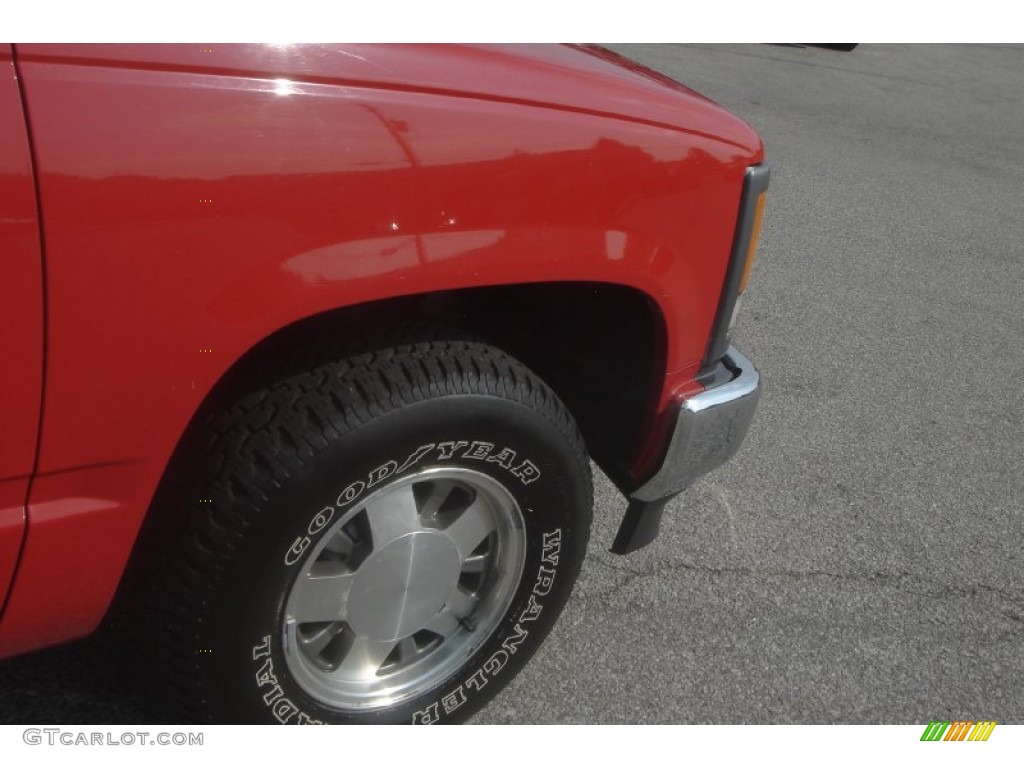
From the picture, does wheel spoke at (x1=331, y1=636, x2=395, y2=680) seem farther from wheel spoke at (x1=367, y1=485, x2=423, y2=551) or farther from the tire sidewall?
wheel spoke at (x1=367, y1=485, x2=423, y2=551)

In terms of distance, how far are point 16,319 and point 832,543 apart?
2.43 metres

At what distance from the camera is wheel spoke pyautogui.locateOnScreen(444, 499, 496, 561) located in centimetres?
206

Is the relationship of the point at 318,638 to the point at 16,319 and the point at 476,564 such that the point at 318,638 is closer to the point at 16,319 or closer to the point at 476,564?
the point at 476,564

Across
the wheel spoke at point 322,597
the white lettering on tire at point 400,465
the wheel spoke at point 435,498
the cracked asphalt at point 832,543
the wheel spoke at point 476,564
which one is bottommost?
the cracked asphalt at point 832,543

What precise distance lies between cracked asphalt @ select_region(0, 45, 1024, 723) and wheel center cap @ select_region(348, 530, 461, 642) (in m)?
0.39

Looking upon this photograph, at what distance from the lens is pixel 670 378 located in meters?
2.22

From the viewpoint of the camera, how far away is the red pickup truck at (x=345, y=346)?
1.40 meters
